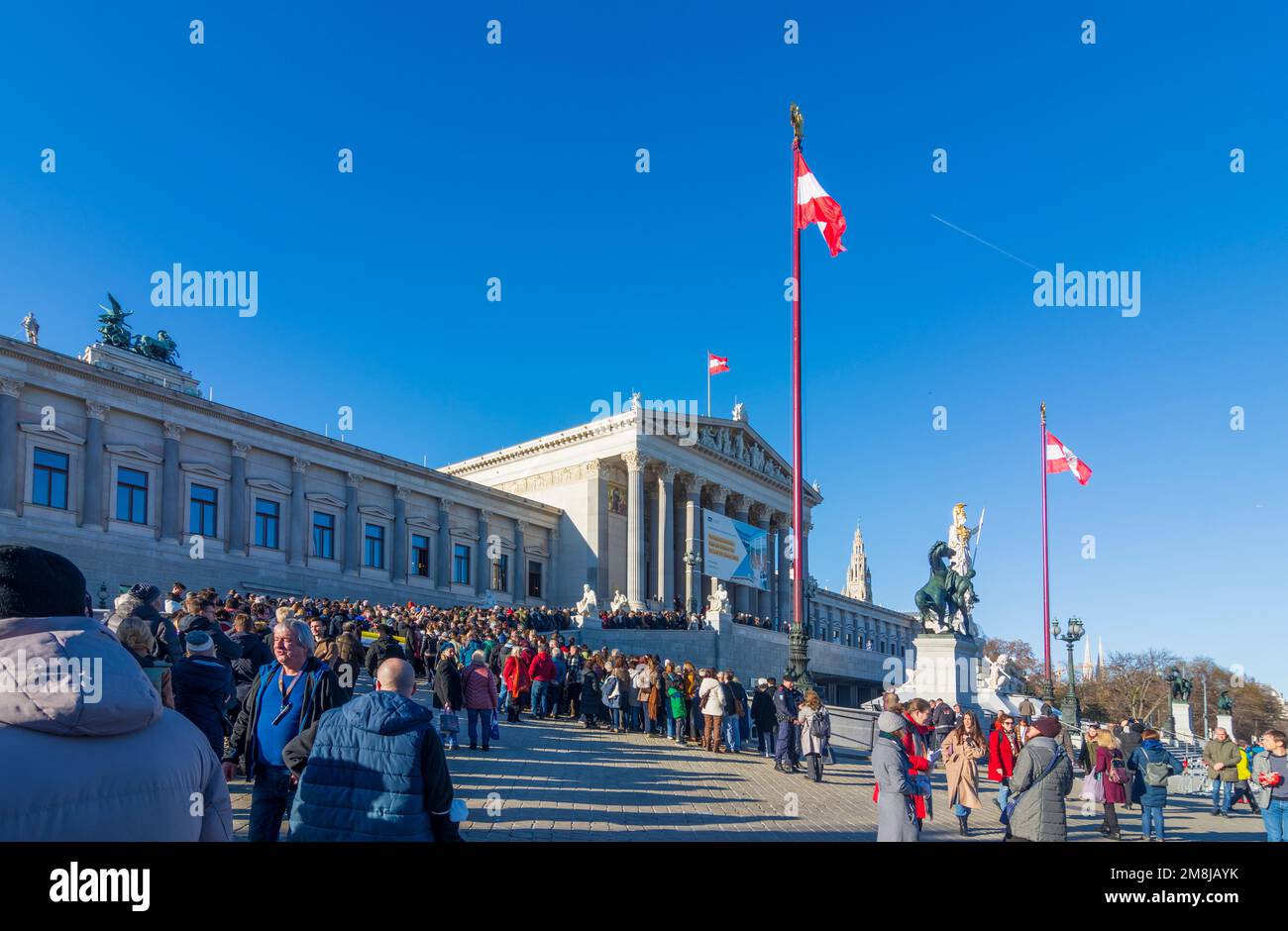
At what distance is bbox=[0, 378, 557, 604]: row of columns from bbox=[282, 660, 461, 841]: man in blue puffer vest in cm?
3209

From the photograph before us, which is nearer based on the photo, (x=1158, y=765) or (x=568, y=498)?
(x=1158, y=765)

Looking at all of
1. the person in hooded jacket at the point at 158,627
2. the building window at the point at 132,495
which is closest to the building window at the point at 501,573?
the building window at the point at 132,495

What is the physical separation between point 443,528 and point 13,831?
47984mm

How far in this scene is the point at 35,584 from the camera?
2547mm

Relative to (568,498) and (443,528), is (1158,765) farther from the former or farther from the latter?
(568,498)

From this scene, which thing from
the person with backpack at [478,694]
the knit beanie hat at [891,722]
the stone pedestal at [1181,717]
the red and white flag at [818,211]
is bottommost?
the stone pedestal at [1181,717]

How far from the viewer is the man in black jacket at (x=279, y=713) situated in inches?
241

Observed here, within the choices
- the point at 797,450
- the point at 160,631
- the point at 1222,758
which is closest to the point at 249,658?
the point at 160,631

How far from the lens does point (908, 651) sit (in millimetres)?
98062

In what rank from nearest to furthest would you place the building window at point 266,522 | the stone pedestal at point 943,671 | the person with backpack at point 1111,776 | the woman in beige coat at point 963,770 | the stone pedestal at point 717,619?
1. the woman in beige coat at point 963,770
2. the person with backpack at point 1111,776
3. the stone pedestal at point 943,671
4. the stone pedestal at point 717,619
5. the building window at point 266,522

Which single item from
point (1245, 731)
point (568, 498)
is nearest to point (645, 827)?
point (568, 498)

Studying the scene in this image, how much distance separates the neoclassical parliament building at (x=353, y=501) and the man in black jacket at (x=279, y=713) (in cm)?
2978

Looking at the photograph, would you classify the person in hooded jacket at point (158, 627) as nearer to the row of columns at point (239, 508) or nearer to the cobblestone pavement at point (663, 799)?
the cobblestone pavement at point (663, 799)

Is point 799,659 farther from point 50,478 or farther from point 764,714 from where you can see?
point 50,478
